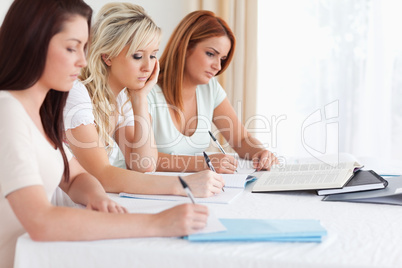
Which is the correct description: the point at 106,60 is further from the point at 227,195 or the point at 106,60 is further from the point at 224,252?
the point at 224,252

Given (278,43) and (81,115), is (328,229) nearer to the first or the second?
(81,115)

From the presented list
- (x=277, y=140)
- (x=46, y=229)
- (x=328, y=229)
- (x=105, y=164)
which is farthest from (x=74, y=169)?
(x=277, y=140)

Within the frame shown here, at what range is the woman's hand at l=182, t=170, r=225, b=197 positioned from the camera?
51.0 inches

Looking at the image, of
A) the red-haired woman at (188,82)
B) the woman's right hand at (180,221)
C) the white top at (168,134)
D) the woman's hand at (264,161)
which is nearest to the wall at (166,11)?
the red-haired woman at (188,82)

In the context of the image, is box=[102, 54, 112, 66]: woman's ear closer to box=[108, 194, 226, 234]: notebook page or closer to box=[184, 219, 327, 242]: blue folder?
box=[108, 194, 226, 234]: notebook page

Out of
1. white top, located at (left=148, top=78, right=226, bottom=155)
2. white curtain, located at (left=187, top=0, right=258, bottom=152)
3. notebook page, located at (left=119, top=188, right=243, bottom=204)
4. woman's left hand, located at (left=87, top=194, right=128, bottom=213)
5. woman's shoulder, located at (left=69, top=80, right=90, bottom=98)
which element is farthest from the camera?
white curtain, located at (left=187, top=0, right=258, bottom=152)

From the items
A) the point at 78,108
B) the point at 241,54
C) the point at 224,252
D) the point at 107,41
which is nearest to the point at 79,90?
the point at 78,108

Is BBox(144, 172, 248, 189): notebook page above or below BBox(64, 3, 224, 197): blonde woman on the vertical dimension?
below

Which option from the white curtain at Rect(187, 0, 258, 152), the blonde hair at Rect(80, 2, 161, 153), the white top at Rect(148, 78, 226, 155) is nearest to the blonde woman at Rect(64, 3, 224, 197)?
the blonde hair at Rect(80, 2, 161, 153)

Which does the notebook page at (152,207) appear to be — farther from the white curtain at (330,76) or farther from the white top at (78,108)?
the white curtain at (330,76)

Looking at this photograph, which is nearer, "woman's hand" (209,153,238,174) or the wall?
"woman's hand" (209,153,238,174)

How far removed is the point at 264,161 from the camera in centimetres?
174

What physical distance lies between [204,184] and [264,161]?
489 mm

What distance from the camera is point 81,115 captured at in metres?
1.41
